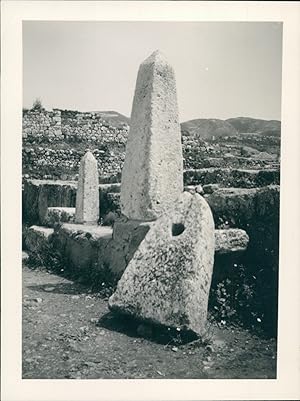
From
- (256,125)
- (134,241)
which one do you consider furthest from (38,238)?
(256,125)

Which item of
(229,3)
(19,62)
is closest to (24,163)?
(19,62)

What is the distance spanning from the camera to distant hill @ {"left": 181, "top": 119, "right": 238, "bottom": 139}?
432cm

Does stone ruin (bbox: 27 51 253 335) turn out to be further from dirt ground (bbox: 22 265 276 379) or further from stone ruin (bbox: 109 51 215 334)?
dirt ground (bbox: 22 265 276 379)

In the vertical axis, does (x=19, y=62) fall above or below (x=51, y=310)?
above

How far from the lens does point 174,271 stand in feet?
12.7

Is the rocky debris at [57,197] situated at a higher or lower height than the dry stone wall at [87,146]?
lower

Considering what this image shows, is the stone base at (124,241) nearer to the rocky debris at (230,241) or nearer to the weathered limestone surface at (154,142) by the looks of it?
the weathered limestone surface at (154,142)

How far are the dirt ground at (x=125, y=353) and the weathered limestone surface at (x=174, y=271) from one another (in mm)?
178

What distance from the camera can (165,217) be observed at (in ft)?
13.5

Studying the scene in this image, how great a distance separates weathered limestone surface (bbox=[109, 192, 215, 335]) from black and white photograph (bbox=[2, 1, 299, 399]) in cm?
1

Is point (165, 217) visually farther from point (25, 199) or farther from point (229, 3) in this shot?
point (229, 3)

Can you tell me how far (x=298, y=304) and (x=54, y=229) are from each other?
270 centimetres

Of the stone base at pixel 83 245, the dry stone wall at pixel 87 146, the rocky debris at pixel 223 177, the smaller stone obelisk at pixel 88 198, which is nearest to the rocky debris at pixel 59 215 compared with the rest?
the smaller stone obelisk at pixel 88 198

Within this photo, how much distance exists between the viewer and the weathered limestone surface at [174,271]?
3.79 meters
